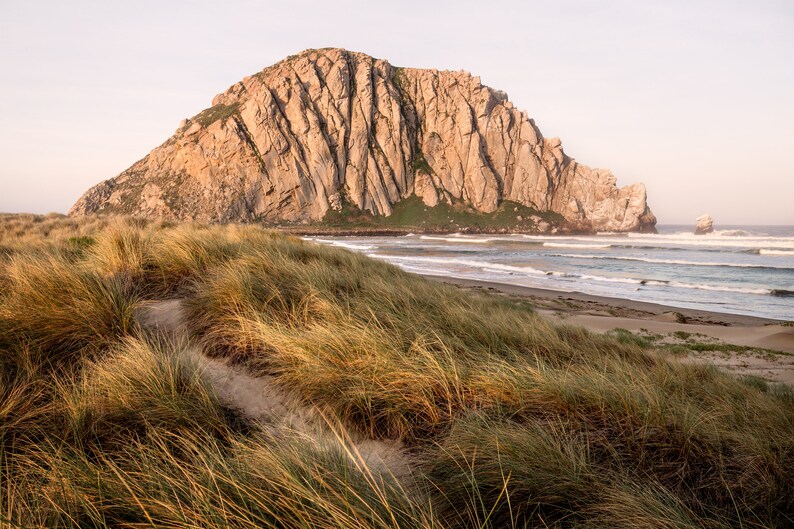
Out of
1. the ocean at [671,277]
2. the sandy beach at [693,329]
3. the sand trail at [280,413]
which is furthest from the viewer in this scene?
the ocean at [671,277]

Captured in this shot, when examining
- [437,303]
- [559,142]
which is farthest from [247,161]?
[437,303]

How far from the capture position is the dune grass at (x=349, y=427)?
1.88 meters

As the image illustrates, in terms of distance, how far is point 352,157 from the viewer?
105 m

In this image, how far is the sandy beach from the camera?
8.38m

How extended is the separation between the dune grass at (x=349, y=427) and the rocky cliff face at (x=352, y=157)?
95.7m

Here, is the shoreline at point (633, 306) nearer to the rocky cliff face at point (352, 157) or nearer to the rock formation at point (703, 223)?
the rocky cliff face at point (352, 157)

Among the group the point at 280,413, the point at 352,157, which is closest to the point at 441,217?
the point at 352,157

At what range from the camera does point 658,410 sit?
9.40 feet

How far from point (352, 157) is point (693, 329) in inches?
3938

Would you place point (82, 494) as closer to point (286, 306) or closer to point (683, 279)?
point (286, 306)

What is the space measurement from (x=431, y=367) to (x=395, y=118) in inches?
4477

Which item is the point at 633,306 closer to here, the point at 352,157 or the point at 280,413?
the point at 280,413

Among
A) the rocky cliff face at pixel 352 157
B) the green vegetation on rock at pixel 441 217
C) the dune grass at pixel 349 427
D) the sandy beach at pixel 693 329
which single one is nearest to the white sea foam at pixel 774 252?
the sandy beach at pixel 693 329

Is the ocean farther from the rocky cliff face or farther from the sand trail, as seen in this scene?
the rocky cliff face
